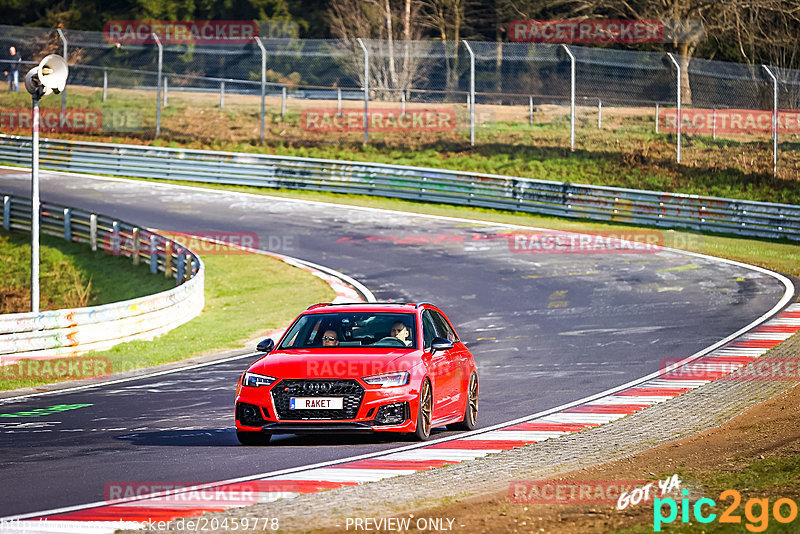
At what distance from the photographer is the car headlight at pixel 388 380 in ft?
34.6

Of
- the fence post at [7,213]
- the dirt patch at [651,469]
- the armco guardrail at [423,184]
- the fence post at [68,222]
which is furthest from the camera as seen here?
the fence post at [7,213]

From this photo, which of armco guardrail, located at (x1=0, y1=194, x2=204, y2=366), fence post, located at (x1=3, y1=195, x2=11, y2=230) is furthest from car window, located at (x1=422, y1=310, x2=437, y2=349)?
fence post, located at (x1=3, y1=195, x2=11, y2=230)

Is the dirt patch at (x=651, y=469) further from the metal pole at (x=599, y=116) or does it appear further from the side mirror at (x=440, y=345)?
the metal pole at (x=599, y=116)

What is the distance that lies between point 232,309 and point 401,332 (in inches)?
485

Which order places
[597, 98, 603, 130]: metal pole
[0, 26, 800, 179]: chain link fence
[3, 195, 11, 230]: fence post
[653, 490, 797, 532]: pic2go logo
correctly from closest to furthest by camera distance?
[653, 490, 797, 532]: pic2go logo → [3, 195, 11, 230]: fence post → [0, 26, 800, 179]: chain link fence → [597, 98, 603, 130]: metal pole

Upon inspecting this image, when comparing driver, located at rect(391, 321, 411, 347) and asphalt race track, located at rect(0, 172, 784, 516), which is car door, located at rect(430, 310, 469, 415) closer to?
driver, located at rect(391, 321, 411, 347)

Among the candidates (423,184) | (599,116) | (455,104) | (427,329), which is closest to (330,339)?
(427,329)

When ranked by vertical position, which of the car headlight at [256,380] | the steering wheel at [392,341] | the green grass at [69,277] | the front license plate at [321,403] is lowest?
the green grass at [69,277]

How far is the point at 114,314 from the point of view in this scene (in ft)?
62.4

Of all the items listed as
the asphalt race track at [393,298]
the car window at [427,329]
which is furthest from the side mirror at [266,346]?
the car window at [427,329]

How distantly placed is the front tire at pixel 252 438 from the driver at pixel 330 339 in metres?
1.10

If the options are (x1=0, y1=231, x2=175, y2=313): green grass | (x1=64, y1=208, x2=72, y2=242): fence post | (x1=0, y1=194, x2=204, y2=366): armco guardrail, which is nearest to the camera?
(x1=0, y1=194, x2=204, y2=366): armco guardrail

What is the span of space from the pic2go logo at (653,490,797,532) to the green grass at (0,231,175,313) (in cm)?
2014

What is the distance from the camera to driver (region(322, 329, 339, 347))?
37.6 ft
